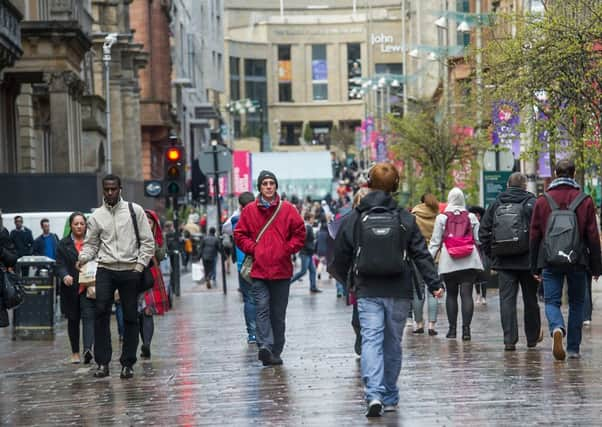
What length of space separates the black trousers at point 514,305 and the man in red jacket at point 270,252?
216cm

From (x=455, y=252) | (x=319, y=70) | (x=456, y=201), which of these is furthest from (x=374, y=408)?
(x=319, y=70)

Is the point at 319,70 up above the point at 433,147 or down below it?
above

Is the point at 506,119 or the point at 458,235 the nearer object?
the point at 458,235

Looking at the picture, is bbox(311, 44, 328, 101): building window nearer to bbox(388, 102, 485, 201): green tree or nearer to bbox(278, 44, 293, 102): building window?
bbox(278, 44, 293, 102): building window

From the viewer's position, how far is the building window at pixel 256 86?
536 ft

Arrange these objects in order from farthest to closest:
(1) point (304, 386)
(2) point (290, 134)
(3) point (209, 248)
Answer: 1. (2) point (290, 134)
2. (3) point (209, 248)
3. (1) point (304, 386)

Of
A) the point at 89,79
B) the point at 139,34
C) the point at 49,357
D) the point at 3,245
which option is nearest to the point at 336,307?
the point at 49,357

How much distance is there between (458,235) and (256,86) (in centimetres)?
15158

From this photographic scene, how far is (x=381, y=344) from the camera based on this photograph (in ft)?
34.7

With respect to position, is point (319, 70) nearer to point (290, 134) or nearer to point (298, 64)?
point (298, 64)

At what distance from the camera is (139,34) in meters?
69.9

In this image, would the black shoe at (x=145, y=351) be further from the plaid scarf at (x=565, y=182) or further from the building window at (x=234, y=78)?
the building window at (x=234, y=78)

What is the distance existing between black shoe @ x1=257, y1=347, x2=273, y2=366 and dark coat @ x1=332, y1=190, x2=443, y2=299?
344 centimetres

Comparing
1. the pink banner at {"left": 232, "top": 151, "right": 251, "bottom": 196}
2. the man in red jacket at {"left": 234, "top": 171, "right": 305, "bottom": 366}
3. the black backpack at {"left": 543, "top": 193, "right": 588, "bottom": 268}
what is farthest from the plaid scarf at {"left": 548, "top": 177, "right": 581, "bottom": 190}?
the pink banner at {"left": 232, "top": 151, "right": 251, "bottom": 196}
